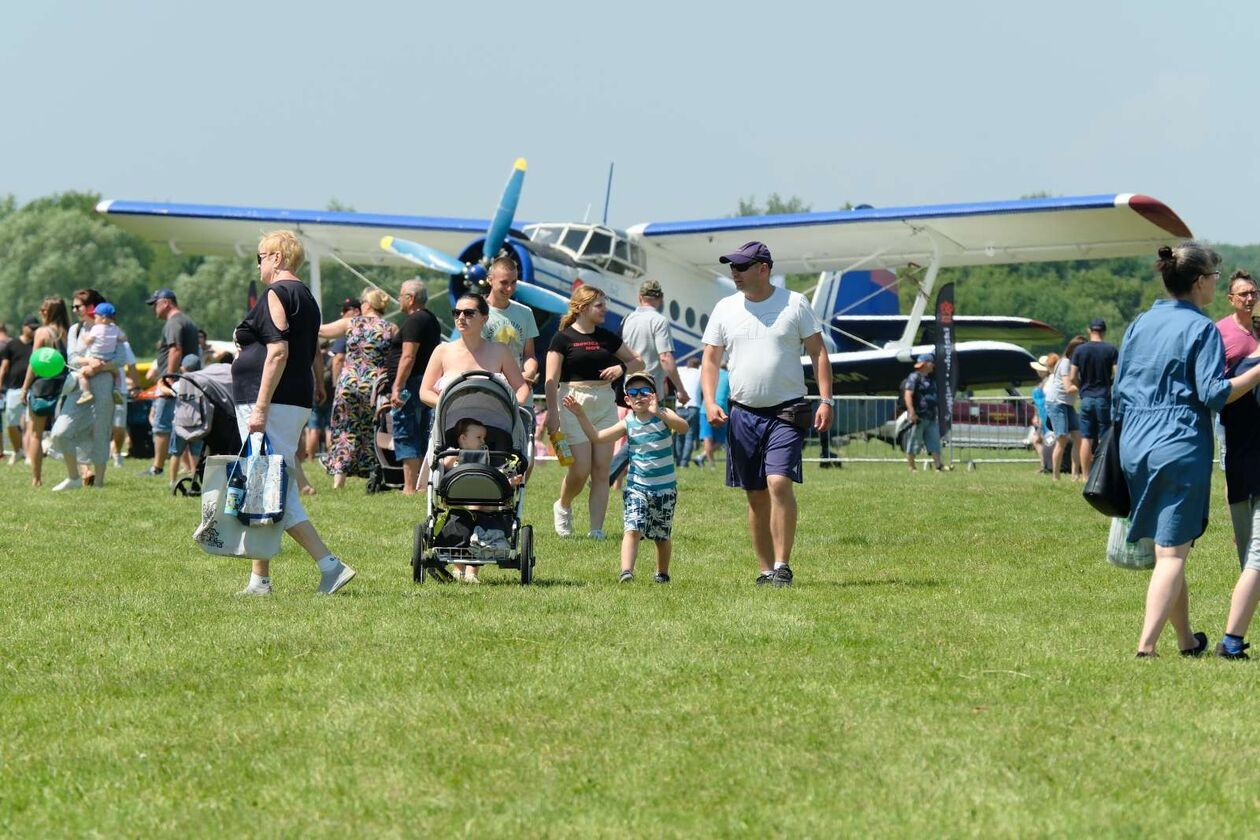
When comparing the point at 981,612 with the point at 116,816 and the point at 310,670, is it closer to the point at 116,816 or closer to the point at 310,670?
the point at 310,670

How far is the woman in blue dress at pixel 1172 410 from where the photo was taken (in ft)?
19.9

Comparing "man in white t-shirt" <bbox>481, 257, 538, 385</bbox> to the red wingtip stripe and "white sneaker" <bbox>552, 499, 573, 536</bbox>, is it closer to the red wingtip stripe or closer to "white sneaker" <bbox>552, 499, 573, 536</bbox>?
"white sneaker" <bbox>552, 499, 573, 536</bbox>

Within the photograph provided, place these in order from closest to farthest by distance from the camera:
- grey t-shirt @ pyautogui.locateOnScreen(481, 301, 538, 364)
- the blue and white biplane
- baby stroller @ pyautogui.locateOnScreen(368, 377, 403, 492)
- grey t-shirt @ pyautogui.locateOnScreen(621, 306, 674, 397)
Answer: grey t-shirt @ pyautogui.locateOnScreen(481, 301, 538, 364) < grey t-shirt @ pyautogui.locateOnScreen(621, 306, 674, 397) < baby stroller @ pyautogui.locateOnScreen(368, 377, 403, 492) < the blue and white biplane

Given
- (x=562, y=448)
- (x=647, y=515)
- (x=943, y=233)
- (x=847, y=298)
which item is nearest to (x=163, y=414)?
(x=562, y=448)

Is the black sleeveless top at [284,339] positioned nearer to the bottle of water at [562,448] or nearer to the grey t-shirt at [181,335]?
the bottle of water at [562,448]

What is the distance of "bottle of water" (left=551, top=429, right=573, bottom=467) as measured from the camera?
1034 cm

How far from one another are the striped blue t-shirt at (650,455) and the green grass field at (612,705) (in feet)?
1.82

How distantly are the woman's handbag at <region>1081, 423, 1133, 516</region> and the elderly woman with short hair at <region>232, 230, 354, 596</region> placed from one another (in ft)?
12.1

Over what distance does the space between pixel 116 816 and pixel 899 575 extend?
235 inches

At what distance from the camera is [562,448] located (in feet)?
36.1

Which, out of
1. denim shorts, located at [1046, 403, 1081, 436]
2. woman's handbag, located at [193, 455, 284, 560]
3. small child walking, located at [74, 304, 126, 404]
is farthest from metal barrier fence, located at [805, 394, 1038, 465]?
woman's handbag, located at [193, 455, 284, 560]

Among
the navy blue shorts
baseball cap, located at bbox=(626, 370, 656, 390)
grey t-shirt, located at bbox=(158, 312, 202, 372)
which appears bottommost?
the navy blue shorts

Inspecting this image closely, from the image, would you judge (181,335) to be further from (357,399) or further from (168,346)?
(357,399)

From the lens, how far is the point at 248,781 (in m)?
4.48
